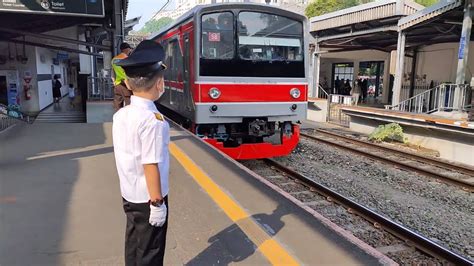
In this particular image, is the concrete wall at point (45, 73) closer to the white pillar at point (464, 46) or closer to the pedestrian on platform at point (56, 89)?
the pedestrian on platform at point (56, 89)

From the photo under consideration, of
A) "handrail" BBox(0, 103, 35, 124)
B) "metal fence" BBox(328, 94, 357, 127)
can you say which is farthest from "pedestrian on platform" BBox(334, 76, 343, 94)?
"handrail" BBox(0, 103, 35, 124)

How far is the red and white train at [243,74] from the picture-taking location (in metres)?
7.17

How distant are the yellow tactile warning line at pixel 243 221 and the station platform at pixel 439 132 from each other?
743 centimetres

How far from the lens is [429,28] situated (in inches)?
583

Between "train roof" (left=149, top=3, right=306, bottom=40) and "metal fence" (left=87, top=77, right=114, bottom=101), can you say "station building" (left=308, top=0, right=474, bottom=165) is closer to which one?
"train roof" (left=149, top=3, right=306, bottom=40)

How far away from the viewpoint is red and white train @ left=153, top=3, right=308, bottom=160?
717cm

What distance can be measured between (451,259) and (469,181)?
4.17 meters

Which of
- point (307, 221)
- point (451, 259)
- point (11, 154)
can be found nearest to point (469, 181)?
point (451, 259)

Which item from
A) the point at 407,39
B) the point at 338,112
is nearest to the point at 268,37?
the point at 338,112

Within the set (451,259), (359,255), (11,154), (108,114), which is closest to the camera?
(359,255)

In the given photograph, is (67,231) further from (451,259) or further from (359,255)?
(451,259)

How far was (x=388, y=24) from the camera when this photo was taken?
15.3 meters

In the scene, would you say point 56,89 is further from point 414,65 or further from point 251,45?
point 414,65

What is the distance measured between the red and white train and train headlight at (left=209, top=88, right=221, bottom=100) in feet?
0.06
